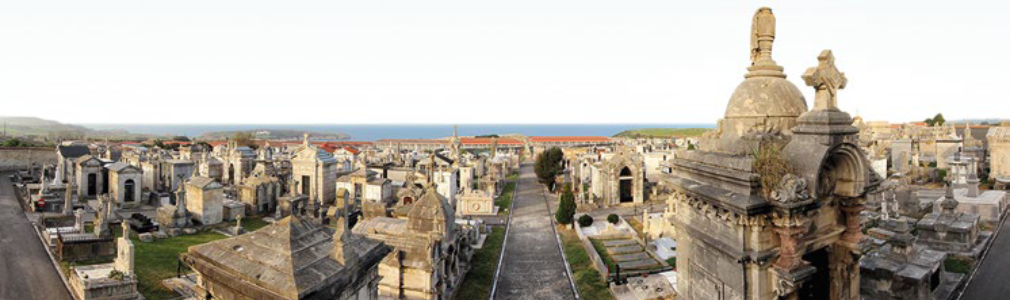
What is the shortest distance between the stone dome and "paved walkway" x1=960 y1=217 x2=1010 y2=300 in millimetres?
13606

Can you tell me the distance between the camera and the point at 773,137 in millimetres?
8102

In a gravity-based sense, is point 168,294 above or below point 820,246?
below

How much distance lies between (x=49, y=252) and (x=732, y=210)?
79.9 feet

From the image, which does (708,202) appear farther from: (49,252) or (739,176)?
(49,252)

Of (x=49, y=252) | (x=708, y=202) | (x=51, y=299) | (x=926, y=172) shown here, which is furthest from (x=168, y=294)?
(x=926, y=172)

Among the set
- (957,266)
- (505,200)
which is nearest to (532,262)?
(957,266)

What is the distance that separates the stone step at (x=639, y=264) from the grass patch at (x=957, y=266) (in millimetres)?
10219

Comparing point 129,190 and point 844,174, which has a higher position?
point 844,174

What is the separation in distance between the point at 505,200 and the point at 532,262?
18207 mm

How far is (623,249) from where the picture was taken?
2389cm

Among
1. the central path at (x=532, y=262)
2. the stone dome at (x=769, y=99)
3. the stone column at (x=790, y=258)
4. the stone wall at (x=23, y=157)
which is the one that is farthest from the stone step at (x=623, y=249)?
the stone wall at (x=23, y=157)

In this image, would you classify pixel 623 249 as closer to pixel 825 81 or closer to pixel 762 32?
pixel 762 32

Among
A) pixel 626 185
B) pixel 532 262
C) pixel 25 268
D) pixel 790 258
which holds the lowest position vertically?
pixel 532 262

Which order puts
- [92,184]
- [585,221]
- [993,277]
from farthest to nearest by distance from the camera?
[92,184], [585,221], [993,277]
